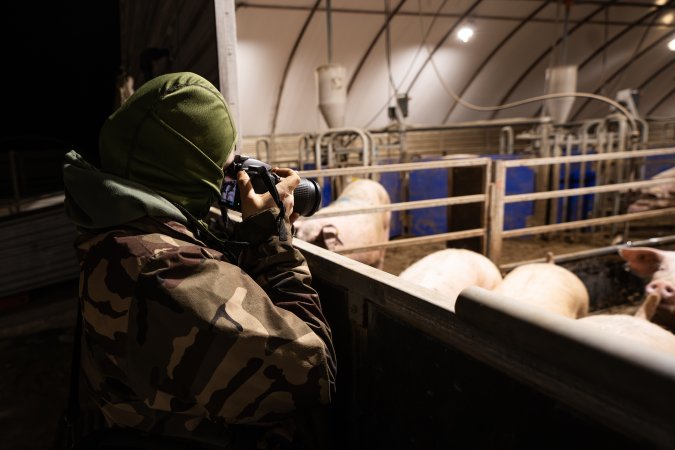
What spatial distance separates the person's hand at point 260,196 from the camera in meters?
1.32

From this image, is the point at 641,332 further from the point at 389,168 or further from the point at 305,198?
the point at 389,168

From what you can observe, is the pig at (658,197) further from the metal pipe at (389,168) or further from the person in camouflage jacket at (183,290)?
the person in camouflage jacket at (183,290)

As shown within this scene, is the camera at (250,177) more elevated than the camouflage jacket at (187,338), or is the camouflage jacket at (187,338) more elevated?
the camera at (250,177)

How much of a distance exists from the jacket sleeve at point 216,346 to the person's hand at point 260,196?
0.64 feet

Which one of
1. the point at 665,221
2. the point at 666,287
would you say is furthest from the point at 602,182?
the point at 666,287

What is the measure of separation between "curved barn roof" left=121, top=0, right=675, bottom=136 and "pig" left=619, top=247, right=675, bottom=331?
671 centimetres

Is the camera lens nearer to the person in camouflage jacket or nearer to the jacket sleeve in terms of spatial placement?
the person in camouflage jacket

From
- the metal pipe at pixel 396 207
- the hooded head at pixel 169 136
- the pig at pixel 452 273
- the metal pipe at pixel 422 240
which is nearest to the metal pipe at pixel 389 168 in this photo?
the metal pipe at pixel 396 207

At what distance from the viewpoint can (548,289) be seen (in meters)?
3.07

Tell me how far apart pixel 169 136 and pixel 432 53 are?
13.1 meters

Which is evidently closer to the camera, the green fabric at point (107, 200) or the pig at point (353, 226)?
the green fabric at point (107, 200)

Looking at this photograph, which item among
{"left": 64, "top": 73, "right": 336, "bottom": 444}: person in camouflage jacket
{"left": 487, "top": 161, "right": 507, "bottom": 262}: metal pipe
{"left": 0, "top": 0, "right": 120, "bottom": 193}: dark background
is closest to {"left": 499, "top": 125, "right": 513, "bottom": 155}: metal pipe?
{"left": 487, "top": 161, "right": 507, "bottom": 262}: metal pipe

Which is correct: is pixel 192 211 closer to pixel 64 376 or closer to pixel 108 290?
pixel 108 290

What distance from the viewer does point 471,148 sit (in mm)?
17641
